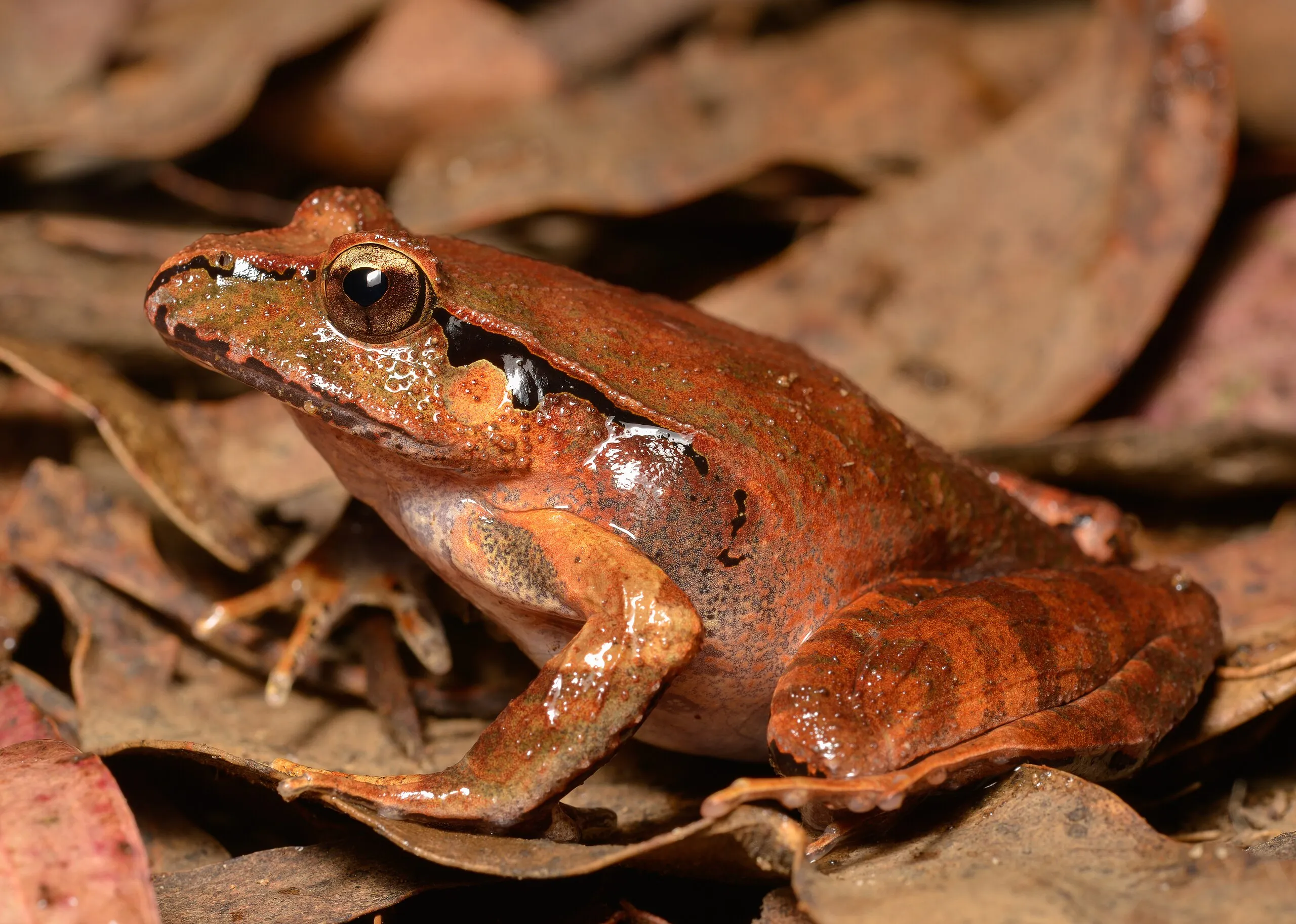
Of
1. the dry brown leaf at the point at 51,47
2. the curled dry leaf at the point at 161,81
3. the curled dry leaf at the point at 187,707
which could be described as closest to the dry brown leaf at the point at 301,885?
the curled dry leaf at the point at 187,707

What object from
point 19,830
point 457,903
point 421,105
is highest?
point 421,105

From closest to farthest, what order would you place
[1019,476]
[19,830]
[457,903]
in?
1. [19,830]
2. [457,903]
3. [1019,476]

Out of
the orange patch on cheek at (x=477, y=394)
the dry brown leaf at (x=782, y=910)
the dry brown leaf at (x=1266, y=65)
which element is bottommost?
the dry brown leaf at (x=782, y=910)

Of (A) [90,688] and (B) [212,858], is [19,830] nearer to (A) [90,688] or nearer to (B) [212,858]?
(B) [212,858]

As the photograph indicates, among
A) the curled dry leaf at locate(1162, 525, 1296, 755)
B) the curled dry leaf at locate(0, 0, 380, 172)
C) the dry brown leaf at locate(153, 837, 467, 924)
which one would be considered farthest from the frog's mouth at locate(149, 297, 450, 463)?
the curled dry leaf at locate(1162, 525, 1296, 755)

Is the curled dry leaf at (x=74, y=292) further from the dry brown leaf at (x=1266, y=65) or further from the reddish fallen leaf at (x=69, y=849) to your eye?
the dry brown leaf at (x=1266, y=65)

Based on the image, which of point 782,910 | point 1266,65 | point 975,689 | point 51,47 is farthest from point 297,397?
point 1266,65

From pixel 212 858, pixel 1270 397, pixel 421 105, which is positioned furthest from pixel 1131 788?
pixel 421 105
